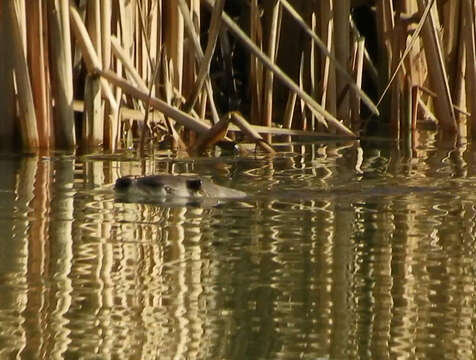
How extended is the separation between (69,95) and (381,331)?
4294 mm

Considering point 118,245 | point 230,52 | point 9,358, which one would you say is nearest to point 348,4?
point 230,52

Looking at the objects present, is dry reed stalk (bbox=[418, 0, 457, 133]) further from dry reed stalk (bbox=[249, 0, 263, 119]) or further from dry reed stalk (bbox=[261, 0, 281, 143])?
dry reed stalk (bbox=[249, 0, 263, 119])

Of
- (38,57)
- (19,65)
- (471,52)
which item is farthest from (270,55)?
(19,65)

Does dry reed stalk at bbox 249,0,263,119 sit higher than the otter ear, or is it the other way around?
dry reed stalk at bbox 249,0,263,119

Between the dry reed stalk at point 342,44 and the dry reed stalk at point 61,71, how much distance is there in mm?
2120

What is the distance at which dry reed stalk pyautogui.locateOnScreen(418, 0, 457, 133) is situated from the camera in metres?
8.01

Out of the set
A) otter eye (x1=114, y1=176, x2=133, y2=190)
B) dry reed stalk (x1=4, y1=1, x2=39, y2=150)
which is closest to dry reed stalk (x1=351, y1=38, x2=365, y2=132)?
A: dry reed stalk (x1=4, y1=1, x2=39, y2=150)

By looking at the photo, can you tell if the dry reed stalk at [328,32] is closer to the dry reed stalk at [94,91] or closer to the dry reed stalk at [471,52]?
the dry reed stalk at [471,52]

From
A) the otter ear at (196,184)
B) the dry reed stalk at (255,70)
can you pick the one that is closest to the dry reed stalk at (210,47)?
the dry reed stalk at (255,70)

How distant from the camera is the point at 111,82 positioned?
720 cm

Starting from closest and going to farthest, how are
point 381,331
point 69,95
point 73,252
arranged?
point 381,331 → point 73,252 → point 69,95

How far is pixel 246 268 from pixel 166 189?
67.0 inches

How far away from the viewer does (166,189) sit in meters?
5.67

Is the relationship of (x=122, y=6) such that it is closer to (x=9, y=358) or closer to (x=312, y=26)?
(x=312, y=26)
